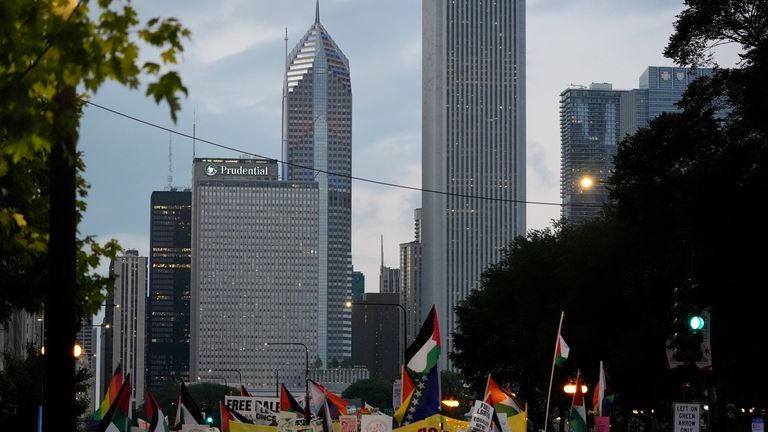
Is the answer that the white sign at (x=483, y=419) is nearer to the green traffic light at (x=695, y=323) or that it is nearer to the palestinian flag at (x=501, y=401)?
the palestinian flag at (x=501, y=401)

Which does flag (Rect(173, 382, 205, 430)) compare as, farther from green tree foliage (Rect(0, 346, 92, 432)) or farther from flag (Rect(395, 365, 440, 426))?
flag (Rect(395, 365, 440, 426))

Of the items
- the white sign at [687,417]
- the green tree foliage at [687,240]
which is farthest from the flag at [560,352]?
the white sign at [687,417]

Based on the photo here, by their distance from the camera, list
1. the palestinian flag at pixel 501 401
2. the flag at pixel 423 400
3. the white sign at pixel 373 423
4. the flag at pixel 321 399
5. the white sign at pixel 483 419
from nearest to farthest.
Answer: the flag at pixel 423 400 < the white sign at pixel 483 419 < the palestinian flag at pixel 501 401 < the white sign at pixel 373 423 < the flag at pixel 321 399

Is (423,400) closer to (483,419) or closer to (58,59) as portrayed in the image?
(483,419)

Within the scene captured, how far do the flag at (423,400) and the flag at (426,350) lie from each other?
0.14m

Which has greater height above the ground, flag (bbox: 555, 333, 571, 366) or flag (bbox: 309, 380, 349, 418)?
flag (bbox: 555, 333, 571, 366)

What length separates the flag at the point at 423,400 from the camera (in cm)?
2711

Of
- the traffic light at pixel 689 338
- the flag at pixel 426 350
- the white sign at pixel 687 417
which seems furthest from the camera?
the flag at pixel 426 350

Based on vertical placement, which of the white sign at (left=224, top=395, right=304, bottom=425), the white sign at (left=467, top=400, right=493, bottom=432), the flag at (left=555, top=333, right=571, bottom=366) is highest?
the flag at (left=555, top=333, right=571, bottom=366)

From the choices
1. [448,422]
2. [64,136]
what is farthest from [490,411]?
[64,136]

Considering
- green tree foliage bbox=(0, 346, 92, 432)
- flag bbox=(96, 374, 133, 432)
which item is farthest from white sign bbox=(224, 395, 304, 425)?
flag bbox=(96, 374, 133, 432)

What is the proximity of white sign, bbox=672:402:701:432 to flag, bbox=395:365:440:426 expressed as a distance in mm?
4149

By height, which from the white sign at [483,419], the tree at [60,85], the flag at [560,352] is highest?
the tree at [60,85]

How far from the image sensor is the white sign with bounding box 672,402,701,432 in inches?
1062
